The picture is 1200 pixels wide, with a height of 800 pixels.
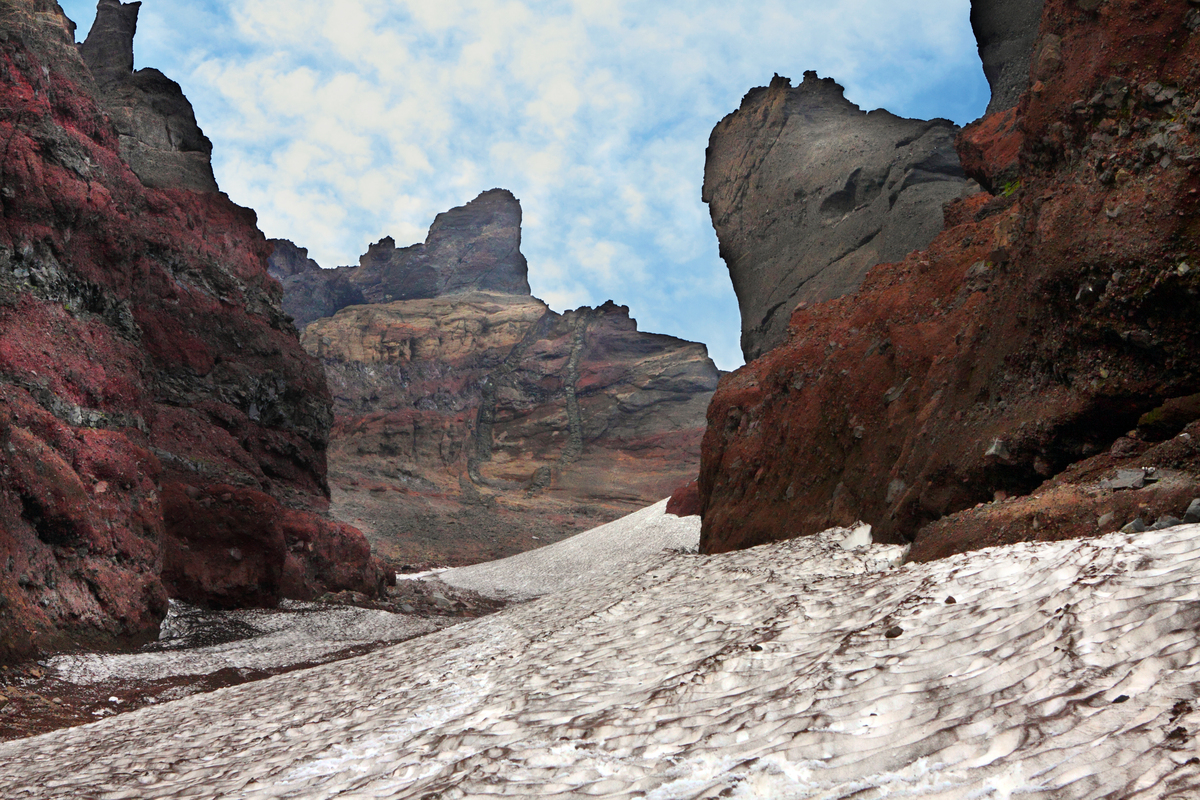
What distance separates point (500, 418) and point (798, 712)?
96095 mm

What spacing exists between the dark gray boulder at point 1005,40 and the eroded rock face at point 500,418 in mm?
48859

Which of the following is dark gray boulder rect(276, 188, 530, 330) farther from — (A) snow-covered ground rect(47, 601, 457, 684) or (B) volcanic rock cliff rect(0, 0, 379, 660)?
(A) snow-covered ground rect(47, 601, 457, 684)

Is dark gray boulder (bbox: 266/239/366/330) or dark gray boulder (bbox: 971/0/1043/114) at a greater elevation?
dark gray boulder (bbox: 266/239/366/330)

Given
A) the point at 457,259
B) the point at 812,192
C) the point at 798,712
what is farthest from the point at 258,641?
the point at 457,259

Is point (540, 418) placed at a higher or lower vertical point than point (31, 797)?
higher

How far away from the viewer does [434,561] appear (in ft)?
193

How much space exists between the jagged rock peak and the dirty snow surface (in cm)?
3831

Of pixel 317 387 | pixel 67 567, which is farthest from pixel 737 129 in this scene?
pixel 67 567

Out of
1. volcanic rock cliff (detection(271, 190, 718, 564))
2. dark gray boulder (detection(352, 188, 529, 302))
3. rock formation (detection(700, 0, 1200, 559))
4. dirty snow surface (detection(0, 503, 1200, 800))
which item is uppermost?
dark gray boulder (detection(352, 188, 529, 302))

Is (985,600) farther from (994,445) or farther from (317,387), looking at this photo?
(317,387)

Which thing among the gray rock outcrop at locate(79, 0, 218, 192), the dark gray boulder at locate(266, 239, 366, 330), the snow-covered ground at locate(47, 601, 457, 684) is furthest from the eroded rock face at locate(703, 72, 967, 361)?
the dark gray boulder at locate(266, 239, 366, 330)

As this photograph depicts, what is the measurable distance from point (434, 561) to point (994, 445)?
177ft

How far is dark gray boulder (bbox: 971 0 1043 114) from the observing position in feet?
120

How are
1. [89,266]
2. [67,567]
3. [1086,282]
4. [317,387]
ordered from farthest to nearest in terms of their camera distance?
[317,387] → [89,266] → [67,567] → [1086,282]
